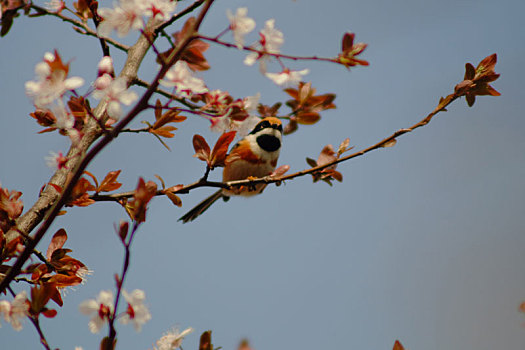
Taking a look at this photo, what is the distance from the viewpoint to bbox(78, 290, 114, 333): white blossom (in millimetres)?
1060

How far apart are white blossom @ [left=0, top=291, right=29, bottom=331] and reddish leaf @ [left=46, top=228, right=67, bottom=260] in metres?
0.49

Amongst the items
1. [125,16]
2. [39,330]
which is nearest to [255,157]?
[125,16]

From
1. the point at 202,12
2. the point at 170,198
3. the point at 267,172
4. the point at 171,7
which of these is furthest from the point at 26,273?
the point at 267,172

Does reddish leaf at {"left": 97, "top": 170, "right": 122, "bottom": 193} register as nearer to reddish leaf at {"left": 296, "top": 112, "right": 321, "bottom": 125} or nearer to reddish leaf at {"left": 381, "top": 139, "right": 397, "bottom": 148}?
reddish leaf at {"left": 296, "top": 112, "right": 321, "bottom": 125}

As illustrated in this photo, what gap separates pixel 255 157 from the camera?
310 cm

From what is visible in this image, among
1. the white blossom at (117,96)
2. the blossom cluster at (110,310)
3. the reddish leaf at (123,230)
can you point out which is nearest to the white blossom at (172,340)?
the blossom cluster at (110,310)

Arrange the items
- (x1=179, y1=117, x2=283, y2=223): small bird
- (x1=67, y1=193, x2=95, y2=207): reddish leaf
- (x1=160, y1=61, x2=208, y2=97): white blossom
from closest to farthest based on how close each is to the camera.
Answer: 1. (x1=160, y1=61, x2=208, y2=97): white blossom
2. (x1=67, y1=193, x2=95, y2=207): reddish leaf
3. (x1=179, y1=117, x2=283, y2=223): small bird

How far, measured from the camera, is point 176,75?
1188 millimetres

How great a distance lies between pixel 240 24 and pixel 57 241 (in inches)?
41.1

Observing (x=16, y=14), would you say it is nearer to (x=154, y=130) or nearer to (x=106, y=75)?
(x=154, y=130)

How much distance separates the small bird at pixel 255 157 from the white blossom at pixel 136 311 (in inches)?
77.6

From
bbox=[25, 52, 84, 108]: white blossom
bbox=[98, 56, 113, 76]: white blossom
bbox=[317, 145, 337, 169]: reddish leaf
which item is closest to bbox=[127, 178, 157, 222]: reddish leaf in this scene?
bbox=[25, 52, 84, 108]: white blossom

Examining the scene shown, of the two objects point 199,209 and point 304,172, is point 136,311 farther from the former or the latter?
point 199,209

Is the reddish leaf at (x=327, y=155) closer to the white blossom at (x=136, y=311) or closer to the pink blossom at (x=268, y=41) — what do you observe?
the pink blossom at (x=268, y=41)
